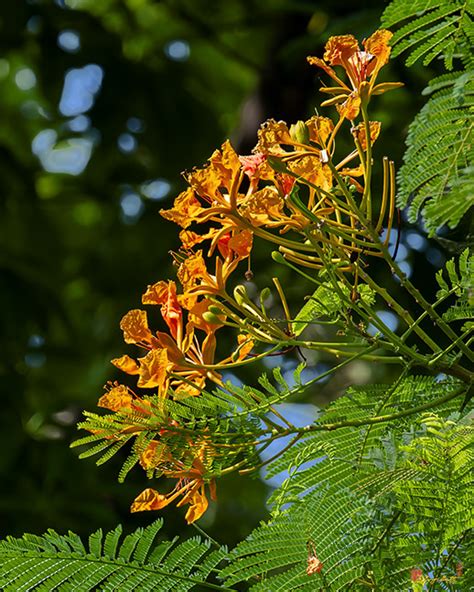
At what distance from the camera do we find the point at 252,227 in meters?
1.16

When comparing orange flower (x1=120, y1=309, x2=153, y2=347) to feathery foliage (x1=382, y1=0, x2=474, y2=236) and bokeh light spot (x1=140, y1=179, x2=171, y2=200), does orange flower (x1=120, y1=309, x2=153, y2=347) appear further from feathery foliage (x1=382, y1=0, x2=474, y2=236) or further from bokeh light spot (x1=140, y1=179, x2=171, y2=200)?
bokeh light spot (x1=140, y1=179, x2=171, y2=200)

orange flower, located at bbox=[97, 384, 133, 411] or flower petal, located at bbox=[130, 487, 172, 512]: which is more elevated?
orange flower, located at bbox=[97, 384, 133, 411]

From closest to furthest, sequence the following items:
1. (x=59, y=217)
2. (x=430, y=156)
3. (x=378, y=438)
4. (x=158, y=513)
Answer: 1. (x=430, y=156)
2. (x=378, y=438)
3. (x=158, y=513)
4. (x=59, y=217)

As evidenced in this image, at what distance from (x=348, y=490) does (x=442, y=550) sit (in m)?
0.13

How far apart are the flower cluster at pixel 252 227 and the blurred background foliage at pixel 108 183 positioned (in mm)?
2558

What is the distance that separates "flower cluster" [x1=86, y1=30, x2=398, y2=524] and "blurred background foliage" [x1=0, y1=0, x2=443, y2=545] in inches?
101

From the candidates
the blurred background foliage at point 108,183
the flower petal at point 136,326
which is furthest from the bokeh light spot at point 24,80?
the flower petal at point 136,326

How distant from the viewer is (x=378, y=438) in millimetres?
1229

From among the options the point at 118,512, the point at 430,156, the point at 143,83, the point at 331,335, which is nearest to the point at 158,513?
the point at 118,512

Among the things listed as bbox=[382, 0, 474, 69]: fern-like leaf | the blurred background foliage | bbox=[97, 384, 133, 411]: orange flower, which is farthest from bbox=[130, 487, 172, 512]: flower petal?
the blurred background foliage

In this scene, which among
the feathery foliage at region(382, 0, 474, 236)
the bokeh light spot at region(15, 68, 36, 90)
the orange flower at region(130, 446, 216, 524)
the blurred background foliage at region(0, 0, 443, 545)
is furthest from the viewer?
the bokeh light spot at region(15, 68, 36, 90)

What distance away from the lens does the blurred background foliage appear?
428 cm

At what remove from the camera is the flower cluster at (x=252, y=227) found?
3.67ft

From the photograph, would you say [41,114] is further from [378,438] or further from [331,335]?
[378,438]
